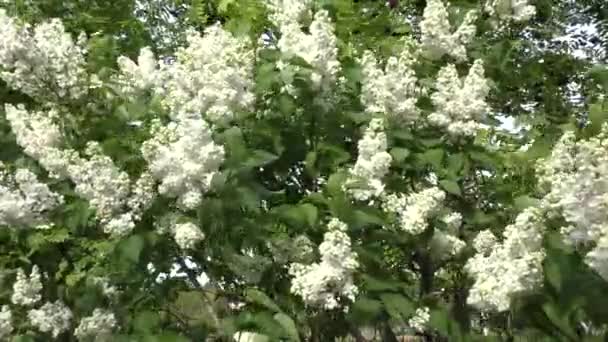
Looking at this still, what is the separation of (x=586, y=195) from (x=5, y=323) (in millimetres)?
2389

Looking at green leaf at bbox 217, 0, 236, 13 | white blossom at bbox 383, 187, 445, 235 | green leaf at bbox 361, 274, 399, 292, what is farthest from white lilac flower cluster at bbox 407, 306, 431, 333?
green leaf at bbox 217, 0, 236, 13

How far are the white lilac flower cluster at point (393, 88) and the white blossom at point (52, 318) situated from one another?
1.54 m

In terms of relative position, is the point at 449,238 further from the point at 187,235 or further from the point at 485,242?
→ the point at 187,235

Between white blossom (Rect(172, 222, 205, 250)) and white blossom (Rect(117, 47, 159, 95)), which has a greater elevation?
white blossom (Rect(117, 47, 159, 95))

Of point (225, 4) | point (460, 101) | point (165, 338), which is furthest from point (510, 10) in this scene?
point (165, 338)

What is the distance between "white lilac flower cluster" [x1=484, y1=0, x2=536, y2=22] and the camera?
4.08 metres

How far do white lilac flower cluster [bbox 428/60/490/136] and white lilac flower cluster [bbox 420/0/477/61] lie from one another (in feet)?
0.63

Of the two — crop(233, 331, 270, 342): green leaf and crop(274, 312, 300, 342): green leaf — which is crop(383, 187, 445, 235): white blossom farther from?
crop(233, 331, 270, 342): green leaf

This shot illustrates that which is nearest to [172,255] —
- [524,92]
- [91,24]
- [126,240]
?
[126,240]

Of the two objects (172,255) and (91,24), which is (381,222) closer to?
(172,255)

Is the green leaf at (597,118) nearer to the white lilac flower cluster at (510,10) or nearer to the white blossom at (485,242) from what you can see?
the white blossom at (485,242)

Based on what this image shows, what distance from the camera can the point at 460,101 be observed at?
3613mm

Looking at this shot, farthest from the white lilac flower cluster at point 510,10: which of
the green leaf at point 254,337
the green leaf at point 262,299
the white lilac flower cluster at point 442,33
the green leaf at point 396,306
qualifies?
the green leaf at point 254,337

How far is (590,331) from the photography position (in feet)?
10.9
